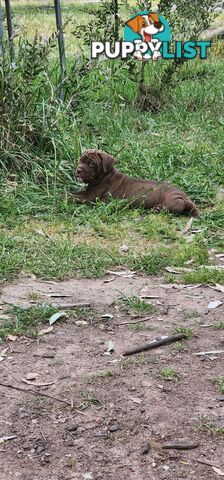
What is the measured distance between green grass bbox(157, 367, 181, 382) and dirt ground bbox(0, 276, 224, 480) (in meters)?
0.02

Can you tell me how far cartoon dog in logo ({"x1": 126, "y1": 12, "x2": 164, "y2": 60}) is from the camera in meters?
11.4

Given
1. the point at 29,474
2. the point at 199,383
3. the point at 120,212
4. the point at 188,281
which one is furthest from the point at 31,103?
the point at 29,474

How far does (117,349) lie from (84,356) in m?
0.22

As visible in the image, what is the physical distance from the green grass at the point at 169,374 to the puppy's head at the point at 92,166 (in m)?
3.46

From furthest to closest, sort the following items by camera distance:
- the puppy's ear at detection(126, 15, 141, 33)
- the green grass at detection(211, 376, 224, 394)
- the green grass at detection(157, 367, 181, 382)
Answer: the puppy's ear at detection(126, 15, 141, 33), the green grass at detection(157, 367, 181, 382), the green grass at detection(211, 376, 224, 394)

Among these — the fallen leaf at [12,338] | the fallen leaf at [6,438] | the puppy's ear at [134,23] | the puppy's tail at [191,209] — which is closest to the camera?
the fallen leaf at [6,438]

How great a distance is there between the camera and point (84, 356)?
15.8 feet

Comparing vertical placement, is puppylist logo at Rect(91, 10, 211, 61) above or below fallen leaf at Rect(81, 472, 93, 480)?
above

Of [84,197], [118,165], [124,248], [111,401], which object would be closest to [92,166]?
[84,197]

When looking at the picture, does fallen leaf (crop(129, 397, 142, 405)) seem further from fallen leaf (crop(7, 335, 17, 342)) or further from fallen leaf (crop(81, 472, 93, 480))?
fallen leaf (crop(7, 335, 17, 342))

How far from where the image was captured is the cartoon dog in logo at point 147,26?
11.4 meters

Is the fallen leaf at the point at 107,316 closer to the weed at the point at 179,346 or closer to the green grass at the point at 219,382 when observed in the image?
the weed at the point at 179,346

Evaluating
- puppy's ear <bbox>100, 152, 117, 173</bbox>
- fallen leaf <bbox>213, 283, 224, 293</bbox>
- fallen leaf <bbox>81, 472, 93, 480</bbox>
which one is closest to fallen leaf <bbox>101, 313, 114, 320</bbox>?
fallen leaf <bbox>213, 283, 224, 293</bbox>

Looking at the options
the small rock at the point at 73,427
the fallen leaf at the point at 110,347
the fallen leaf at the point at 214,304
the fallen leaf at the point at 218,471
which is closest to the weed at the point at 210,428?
the fallen leaf at the point at 218,471
